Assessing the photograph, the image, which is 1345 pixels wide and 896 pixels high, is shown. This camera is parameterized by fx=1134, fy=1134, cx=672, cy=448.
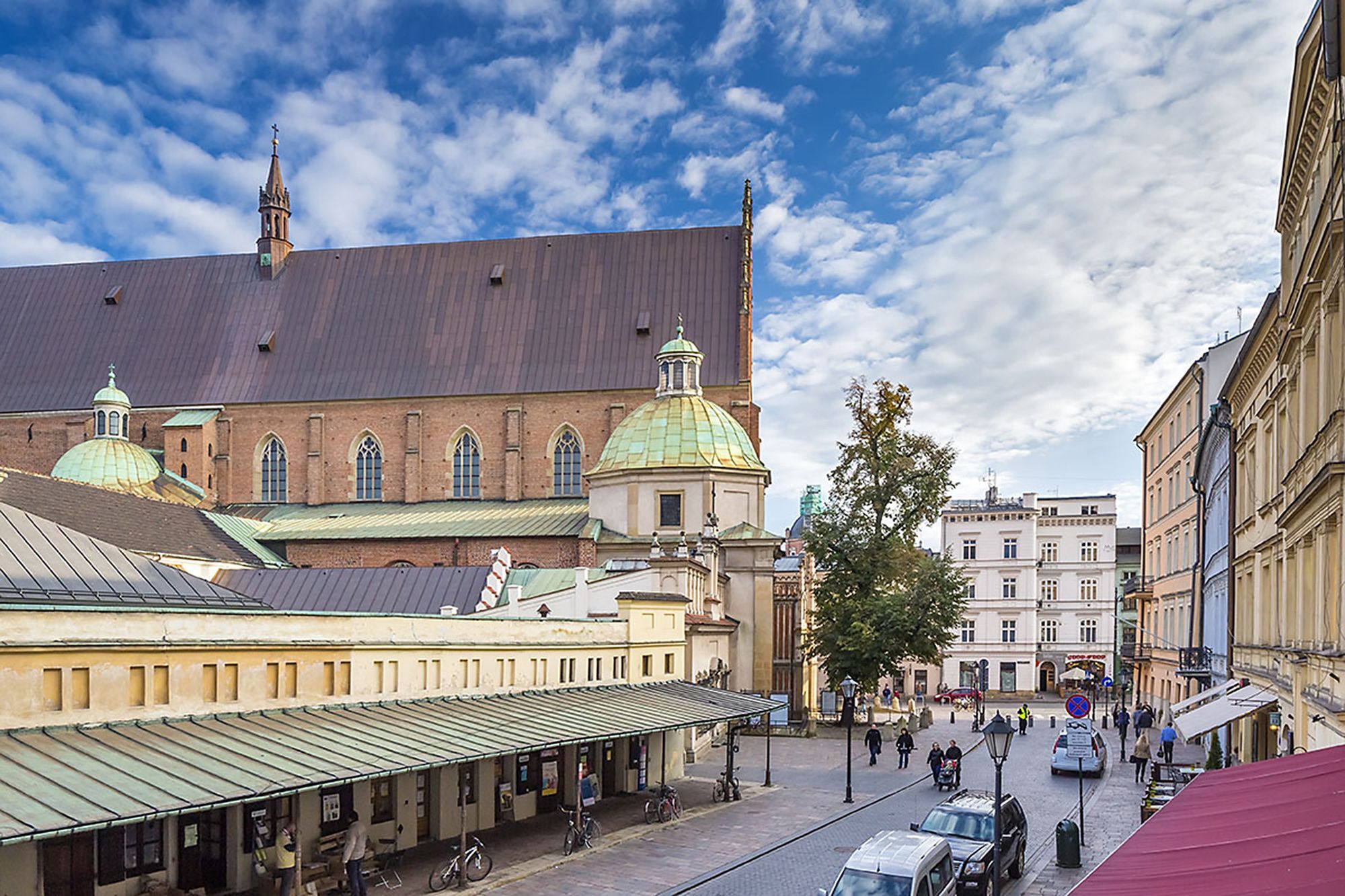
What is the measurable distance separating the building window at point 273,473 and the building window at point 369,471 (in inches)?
143

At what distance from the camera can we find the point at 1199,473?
37656mm

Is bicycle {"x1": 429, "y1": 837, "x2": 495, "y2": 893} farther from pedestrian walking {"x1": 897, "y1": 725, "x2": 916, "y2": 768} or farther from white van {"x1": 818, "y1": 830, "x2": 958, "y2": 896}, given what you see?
pedestrian walking {"x1": 897, "y1": 725, "x2": 916, "y2": 768}

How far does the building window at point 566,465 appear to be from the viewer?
51.9 metres

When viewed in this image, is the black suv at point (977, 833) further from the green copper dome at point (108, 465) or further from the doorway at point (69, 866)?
the green copper dome at point (108, 465)

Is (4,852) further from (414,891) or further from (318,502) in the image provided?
(318,502)

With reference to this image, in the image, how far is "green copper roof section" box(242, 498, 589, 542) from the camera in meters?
46.6

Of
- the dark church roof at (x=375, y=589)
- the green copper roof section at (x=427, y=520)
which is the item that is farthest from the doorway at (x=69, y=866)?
the green copper roof section at (x=427, y=520)

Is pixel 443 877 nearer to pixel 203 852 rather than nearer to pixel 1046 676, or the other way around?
pixel 203 852

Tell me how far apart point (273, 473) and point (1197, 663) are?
40834 millimetres

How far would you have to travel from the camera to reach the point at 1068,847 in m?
20.1

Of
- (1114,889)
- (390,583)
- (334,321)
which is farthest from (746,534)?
(1114,889)

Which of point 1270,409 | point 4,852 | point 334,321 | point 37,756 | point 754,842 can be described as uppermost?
point 334,321

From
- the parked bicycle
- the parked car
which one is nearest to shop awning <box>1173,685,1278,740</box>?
the parked car

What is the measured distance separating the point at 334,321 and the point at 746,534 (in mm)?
24638
